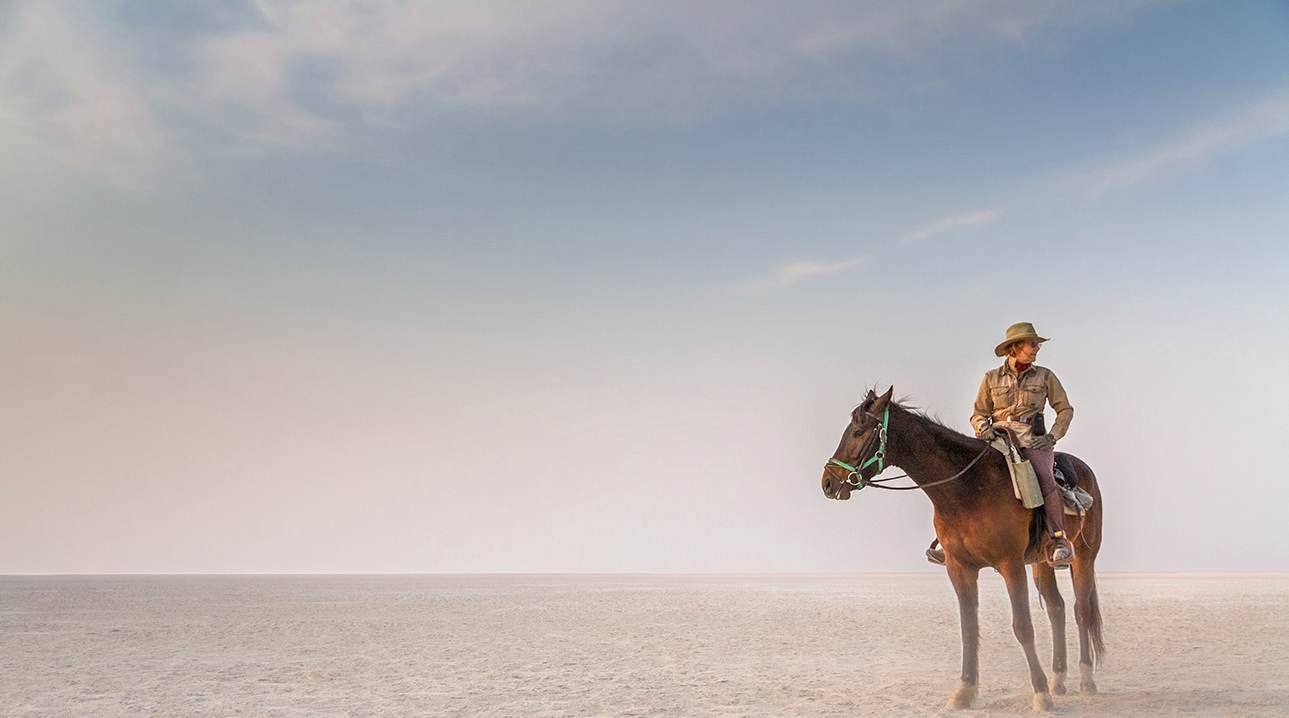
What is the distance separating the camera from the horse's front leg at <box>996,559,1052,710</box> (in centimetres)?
847

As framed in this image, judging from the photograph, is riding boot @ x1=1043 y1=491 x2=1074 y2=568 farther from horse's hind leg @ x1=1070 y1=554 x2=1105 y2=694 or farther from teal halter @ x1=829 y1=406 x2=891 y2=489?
teal halter @ x1=829 y1=406 x2=891 y2=489

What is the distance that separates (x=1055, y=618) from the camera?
924 cm

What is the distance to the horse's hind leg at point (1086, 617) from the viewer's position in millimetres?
9602

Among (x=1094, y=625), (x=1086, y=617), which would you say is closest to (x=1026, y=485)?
(x=1086, y=617)

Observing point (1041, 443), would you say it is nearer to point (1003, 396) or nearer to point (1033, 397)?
point (1033, 397)

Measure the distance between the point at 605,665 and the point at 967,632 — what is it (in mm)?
5261

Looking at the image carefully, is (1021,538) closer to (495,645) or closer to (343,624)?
(495,645)

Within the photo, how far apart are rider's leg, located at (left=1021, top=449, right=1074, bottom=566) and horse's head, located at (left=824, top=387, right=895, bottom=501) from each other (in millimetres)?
1426

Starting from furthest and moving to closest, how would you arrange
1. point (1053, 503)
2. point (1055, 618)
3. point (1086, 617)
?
point (1086, 617) < point (1055, 618) < point (1053, 503)

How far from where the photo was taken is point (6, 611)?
26.4 meters

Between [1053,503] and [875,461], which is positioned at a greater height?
[875,461]

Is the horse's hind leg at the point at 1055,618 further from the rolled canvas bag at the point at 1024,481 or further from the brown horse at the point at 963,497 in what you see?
the rolled canvas bag at the point at 1024,481

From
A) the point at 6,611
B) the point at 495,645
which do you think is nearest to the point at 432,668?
the point at 495,645

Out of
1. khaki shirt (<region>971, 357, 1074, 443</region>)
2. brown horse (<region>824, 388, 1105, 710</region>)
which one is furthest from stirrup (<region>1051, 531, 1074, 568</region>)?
khaki shirt (<region>971, 357, 1074, 443</region>)
